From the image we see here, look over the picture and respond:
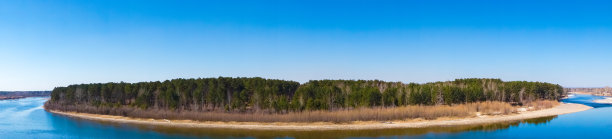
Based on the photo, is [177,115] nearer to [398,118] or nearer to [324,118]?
[324,118]

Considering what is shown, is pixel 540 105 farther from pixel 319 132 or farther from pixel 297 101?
pixel 319 132

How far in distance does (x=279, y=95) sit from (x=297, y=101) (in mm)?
11747

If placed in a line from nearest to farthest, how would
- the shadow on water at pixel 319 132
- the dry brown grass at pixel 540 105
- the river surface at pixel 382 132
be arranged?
the river surface at pixel 382 132 → the shadow on water at pixel 319 132 → the dry brown grass at pixel 540 105

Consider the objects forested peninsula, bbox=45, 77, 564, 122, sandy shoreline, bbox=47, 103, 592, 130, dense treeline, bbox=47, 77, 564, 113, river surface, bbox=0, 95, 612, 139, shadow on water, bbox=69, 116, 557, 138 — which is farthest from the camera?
dense treeline, bbox=47, 77, 564, 113

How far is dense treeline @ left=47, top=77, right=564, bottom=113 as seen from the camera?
46531mm

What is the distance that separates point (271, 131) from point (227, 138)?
5.74 meters

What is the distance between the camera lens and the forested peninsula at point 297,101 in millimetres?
43094

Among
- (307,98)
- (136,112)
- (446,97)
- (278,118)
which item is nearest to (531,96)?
(446,97)

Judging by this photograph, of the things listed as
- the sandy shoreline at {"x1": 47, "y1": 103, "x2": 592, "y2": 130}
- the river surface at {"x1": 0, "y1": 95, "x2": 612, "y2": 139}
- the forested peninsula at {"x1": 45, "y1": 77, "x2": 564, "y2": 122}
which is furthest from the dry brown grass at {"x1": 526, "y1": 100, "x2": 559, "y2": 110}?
the river surface at {"x1": 0, "y1": 95, "x2": 612, "y2": 139}

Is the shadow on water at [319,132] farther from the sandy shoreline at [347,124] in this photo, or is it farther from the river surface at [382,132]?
the sandy shoreline at [347,124]

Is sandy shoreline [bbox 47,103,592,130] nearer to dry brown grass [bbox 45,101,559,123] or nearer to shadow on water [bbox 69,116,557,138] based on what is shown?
dry brown grass [bbox 45,101,559,123]

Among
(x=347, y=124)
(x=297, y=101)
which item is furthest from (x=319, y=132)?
(x=297, y=101)

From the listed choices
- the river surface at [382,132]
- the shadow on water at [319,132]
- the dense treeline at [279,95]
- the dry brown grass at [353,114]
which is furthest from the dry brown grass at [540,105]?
the shadow on water at [319,132]

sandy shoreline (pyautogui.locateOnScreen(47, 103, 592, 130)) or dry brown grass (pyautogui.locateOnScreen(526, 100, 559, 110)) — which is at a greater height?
dry brown grass (pyautogui.locateOnScreen(526, 100, 559, 110))
